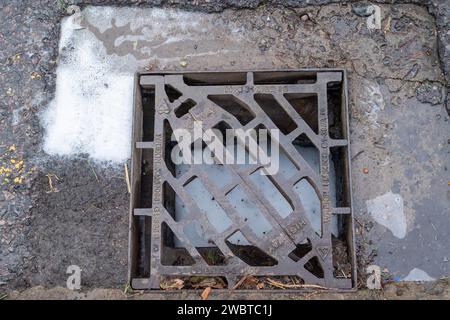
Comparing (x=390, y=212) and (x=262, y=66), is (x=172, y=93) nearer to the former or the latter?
(x=262, y=66)

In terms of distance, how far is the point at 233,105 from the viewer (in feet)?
9.43

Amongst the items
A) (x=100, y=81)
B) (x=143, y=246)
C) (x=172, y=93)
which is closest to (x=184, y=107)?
(x=172, y=93)

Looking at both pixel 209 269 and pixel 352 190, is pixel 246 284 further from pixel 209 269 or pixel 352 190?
pixel 352 190

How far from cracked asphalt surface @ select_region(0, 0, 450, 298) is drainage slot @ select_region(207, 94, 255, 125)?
0.18 metres

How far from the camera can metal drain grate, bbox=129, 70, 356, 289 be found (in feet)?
7.99

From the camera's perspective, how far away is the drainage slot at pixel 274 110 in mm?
2721

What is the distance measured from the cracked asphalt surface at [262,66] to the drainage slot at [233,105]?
0.18 meters

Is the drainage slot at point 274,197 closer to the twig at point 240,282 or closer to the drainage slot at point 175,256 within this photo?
the drainage slot at point 175,256

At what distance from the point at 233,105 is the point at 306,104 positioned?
1.40ft

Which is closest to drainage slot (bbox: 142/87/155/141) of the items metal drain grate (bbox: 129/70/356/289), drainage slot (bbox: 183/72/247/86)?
metal drain grate (bbox: 129/70/356/289)

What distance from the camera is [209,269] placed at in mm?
2416

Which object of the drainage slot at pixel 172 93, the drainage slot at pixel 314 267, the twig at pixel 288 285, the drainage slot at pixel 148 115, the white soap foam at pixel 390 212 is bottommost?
the twig at pixel 288 285

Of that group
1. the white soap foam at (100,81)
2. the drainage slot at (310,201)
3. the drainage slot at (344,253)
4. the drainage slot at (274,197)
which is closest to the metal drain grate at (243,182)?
the drainage slot at (344,253)

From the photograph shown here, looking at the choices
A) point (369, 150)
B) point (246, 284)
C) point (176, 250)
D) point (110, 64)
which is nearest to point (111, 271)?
point (176, 250)
